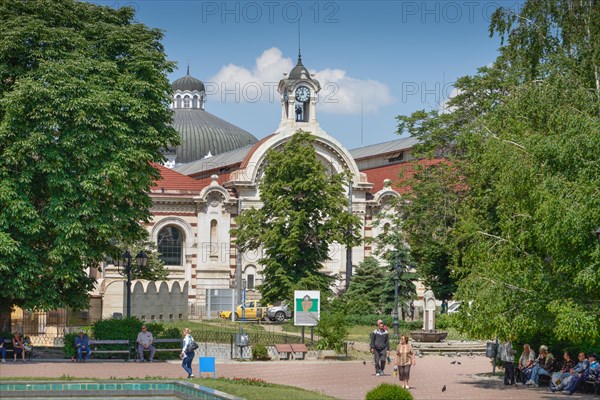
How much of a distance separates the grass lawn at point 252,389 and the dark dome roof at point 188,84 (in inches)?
3466

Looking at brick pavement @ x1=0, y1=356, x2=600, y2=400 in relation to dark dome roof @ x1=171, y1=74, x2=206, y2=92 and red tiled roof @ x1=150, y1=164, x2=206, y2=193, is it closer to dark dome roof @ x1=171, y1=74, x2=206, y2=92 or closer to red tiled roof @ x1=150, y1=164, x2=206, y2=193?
red tiled roof @ x1=150, y1=164, x2=206, y2=193

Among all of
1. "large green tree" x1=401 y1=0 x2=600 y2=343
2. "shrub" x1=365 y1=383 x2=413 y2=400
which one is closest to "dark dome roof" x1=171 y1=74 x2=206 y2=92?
"large green tree" x1=401 y1=0 x2=600 y2=343

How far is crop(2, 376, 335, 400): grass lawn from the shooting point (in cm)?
2186

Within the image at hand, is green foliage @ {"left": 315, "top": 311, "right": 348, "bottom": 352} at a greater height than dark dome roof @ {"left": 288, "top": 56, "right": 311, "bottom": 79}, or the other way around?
dark dome roof @ {"left": 288, "top": 56, "right": 311, "bottom": 79}

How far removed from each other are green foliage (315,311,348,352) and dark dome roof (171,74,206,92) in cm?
7769

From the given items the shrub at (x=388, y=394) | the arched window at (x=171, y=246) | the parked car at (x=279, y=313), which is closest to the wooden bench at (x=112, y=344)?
the shrub at (x=388, y=394)

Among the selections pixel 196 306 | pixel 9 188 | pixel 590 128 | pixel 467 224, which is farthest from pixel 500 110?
pixel 196 306

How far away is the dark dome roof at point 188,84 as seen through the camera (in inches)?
4414

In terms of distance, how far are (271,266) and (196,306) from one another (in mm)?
12659

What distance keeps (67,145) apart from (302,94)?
34.8 m

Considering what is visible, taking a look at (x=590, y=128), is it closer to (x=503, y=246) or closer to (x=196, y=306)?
(x=503, y=246)

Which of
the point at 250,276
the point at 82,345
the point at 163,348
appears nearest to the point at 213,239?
the point at 250,276

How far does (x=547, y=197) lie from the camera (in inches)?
929

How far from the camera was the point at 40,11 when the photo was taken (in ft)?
120
